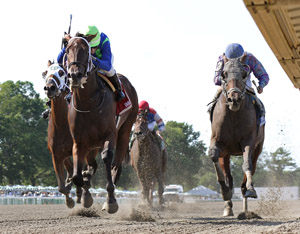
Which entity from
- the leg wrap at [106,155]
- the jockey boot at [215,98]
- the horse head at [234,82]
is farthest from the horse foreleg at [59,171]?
the horse head at [234,82]

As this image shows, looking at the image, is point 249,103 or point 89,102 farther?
point 249,103

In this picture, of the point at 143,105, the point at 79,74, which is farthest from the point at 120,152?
the point at 143,105

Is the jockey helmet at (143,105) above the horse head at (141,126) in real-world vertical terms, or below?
above

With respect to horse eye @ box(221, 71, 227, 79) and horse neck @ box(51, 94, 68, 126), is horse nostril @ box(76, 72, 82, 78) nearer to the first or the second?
horse neck @ box(51, 94, 68, 126)

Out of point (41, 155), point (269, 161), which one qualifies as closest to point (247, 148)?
point (269, 161)

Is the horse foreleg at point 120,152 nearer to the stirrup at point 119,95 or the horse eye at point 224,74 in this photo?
the stirrup at point 119,95

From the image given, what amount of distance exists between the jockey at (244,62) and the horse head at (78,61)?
248 centimetres

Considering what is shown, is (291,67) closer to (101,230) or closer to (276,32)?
(276,32)

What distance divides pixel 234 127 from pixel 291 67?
3.31 m

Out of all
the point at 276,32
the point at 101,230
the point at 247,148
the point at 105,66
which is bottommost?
the point at 101,230

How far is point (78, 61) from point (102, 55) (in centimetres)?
145

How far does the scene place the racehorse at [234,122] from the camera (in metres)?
9.82

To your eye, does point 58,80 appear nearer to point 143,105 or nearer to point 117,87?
point 117,87

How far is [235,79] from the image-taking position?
977 cm
